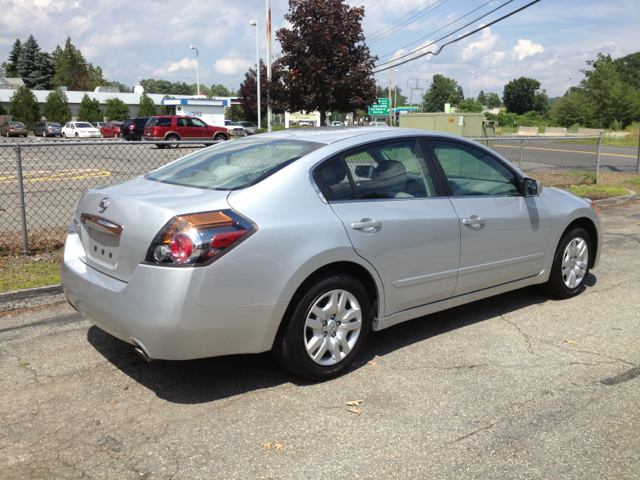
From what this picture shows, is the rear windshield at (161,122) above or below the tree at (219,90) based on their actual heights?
below

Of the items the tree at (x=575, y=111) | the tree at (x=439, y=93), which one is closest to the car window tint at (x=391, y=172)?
the tree at (x=575, y=111)

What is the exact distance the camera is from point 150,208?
3270 millimetres

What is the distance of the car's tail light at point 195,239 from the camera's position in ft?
10.1

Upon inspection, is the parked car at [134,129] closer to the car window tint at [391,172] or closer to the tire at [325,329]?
the car window tint at [391,172]

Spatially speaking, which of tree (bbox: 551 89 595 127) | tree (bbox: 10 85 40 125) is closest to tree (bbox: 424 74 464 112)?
tree (bbox: 551 89 595 127)

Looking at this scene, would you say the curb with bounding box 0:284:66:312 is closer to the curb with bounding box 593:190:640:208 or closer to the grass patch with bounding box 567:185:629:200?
the curb with bounding box 593:190:640:208

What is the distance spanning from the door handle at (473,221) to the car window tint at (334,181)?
1044 mm

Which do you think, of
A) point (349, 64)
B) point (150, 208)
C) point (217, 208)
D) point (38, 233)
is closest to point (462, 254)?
point (217, 208)

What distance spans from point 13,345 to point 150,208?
1936mm

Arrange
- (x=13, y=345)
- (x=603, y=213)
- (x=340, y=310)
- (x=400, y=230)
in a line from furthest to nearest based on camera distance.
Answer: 1. (x=603, y=213)
2. (x=13, y=345)
3. (x=400, y=230)
4. (x=340, y=310)

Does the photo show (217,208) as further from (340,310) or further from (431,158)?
(431,158)

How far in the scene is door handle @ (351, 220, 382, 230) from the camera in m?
3.67

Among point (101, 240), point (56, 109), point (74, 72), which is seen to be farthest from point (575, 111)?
point (74, 72)

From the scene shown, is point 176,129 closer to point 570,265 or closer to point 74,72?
point 570,265
